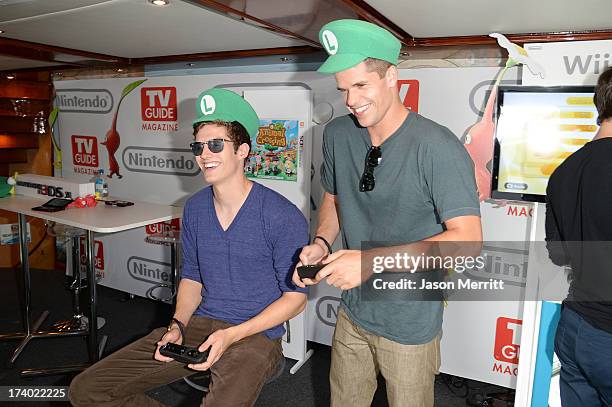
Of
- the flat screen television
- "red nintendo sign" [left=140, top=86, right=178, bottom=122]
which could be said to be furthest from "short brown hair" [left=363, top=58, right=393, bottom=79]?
"red nintendo sign" [left=140, top=86, right=178, bottom=122]

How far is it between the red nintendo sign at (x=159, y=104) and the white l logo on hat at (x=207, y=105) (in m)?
2.38

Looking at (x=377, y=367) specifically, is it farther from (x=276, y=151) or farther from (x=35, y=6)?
(x=35, y=6)

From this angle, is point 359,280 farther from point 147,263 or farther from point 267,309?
point 147,263

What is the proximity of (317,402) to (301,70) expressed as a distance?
2361 mm

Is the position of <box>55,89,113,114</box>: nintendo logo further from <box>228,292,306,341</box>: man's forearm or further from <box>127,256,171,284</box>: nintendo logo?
<box>228,292,306,341</box>: man's forearm

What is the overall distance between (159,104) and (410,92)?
2370mm

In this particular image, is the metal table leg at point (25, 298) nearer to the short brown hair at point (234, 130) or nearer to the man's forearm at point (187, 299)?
the man's forearm at point (187, 299)

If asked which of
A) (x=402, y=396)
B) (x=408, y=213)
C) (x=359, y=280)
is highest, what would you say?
(x=408, y=213)

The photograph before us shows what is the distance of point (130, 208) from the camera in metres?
3.77

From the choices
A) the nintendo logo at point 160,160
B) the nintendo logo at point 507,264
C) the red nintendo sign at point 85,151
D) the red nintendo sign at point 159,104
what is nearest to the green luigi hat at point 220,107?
the nintendo logo at point 507,264

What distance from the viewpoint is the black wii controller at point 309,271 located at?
1.45 metres

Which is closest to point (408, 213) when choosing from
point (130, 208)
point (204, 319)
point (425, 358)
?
point (425, 358)

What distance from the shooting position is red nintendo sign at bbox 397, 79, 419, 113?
10.4ft

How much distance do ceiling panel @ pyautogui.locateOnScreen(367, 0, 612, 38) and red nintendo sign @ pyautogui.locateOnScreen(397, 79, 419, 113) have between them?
0.43 meters
